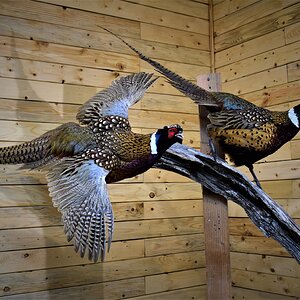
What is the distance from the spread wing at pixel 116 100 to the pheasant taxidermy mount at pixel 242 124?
16 cm

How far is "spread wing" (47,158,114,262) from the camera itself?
1.25 metres

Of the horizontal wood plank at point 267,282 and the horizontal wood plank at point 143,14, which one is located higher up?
the horizontal wood plank at point 143,14

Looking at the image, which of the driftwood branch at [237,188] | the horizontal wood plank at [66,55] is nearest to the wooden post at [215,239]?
the driftwood branch at [237,188]

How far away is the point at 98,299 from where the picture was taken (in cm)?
211

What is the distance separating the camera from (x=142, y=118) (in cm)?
230

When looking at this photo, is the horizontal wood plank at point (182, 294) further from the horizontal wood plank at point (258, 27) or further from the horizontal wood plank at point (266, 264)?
the horizontal wood plank at point (258, 27)

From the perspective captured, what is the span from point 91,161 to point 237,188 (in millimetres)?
563

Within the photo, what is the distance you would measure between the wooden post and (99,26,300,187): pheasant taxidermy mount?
0.29ft

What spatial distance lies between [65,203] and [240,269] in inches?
54.3

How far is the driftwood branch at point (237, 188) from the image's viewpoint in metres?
1.52

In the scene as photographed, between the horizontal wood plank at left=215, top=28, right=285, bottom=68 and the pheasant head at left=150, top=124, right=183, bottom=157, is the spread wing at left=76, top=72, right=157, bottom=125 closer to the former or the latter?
the pheasant head at left=150, top=124, right=183, bottom=157

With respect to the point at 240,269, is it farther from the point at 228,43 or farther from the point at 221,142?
the point at 228,43

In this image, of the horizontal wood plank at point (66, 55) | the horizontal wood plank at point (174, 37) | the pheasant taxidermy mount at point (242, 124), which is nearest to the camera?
the pheasant taxidermy mount at point (242, 124)

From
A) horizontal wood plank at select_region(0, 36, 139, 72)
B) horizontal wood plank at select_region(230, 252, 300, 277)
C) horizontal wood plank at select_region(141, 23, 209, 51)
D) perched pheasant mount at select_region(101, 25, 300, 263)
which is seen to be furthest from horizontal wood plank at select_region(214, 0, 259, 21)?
horizontal wood plank at select_region(230, 252, 300, 277)
